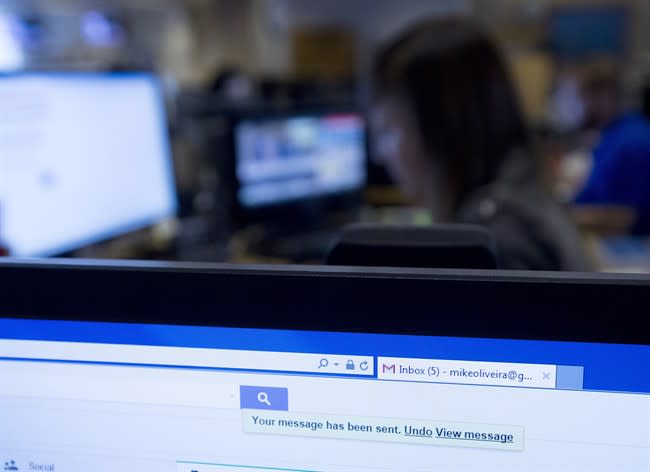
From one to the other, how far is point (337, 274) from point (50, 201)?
1036 millimetres

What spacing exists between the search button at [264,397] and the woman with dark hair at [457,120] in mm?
948

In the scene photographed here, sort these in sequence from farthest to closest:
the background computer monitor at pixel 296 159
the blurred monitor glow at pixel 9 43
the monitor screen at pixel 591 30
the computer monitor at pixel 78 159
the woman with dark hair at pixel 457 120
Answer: the monitor screen at pixel 591 30 → the blurred monitor glow at pixel 9 43 → the background computer monitor at pixel 296 159 → the woman with dark hair at pixel 457 120 → the computer monitor at pixel 78 159

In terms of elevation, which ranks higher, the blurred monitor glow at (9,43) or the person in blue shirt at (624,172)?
the blurred monitor glow at (9,43)

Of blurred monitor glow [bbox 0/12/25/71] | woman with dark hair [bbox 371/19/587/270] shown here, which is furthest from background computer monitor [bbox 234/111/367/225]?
blurred monitor glow [bbox 0/12/25/71]

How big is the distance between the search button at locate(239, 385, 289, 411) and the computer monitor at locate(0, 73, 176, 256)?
885mm

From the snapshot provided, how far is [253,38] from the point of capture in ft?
24.6

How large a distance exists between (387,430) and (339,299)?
0.10m

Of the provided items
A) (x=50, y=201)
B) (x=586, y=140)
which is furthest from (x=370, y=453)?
(x=586, y=140)

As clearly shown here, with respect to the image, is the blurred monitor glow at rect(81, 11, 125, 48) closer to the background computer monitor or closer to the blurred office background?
the blurred office background

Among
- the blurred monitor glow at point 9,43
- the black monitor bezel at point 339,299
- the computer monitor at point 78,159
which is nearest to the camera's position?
the black monitor bezel at point 339,299

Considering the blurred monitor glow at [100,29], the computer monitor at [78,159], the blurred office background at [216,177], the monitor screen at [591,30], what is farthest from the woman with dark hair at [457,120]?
the monitor screen at [591,30]

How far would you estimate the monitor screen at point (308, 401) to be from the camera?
44cm

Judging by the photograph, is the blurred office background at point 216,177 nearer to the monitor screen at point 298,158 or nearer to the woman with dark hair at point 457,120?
the monitor screen at point 298,158

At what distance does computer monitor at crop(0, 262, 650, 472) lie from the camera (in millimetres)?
431
